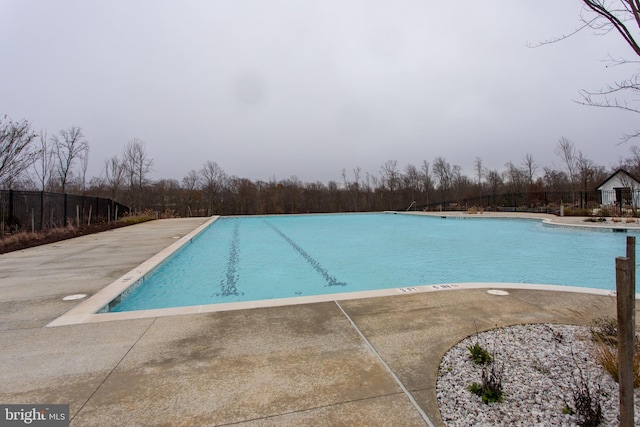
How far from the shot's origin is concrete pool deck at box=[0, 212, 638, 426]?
1611mm

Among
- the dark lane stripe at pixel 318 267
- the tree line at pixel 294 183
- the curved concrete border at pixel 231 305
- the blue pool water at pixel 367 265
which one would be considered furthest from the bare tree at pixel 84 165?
the curved concrete border at pixel 231 305

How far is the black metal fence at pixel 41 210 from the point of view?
9.00 m

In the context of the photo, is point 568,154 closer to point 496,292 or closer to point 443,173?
point 443,173

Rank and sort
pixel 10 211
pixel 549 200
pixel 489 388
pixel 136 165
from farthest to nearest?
pixel 136 165, pixel 549 200, pixel 10 211, pixel 489 388

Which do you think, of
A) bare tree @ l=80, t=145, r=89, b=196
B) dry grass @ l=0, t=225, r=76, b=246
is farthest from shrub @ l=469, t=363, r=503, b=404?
bare tree @ l=80, t=145, r=89, b=196

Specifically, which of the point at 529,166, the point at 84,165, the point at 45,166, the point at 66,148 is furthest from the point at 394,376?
the point at 529,166

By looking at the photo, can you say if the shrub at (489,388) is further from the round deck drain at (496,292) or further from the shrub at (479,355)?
the round deck drain at (496,292)

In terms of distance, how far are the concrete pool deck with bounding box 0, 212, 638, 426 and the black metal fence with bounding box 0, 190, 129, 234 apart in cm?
771

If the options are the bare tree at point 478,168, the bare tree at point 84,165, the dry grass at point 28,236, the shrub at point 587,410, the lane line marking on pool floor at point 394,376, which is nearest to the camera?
the shrub at point 587,410

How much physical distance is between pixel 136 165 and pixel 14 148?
48.0 feet

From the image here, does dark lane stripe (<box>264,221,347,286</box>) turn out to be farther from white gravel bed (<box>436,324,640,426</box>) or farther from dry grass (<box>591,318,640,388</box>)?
dry grass (<box>591,318,640,388</box>)

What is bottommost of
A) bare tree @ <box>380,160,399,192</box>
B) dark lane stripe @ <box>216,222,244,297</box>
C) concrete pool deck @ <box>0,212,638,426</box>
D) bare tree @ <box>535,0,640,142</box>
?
dark lane stripe @ <box>216,222,244,297</box>

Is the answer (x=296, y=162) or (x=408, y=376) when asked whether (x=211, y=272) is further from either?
(x=296, y=162)

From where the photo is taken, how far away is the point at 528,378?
1.86 meters
